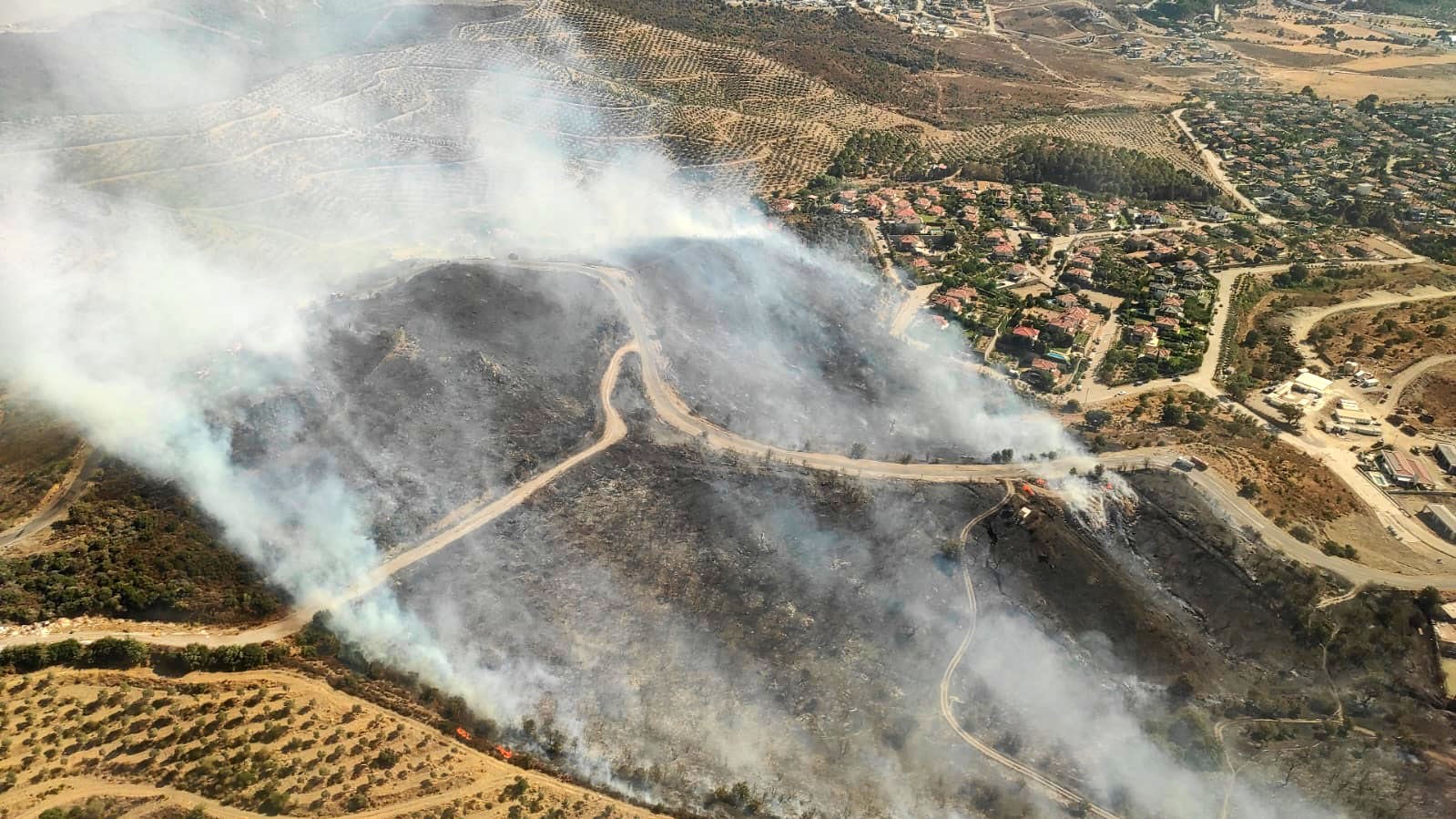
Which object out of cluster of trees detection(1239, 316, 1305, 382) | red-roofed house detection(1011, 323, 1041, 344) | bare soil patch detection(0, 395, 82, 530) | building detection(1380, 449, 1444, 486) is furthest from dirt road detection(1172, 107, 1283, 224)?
bare soil patch detection(0, 395, 82, 530)

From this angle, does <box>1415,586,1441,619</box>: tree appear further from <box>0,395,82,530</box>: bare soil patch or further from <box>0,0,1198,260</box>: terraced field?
<box>0,395,82,530</box>: bare soil patch

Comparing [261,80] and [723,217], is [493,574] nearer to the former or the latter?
[723,217]

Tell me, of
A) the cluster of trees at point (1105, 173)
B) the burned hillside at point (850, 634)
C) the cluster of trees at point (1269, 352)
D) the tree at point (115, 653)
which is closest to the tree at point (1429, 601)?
the burned hillside at point (850, 634)

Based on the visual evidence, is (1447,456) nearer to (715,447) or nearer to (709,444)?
(715,447)

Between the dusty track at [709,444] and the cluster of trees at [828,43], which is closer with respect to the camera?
the dusty track at [709,444]

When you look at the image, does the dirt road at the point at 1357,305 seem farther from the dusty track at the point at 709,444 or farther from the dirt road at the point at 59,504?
the dirt road at the point at 59,504
